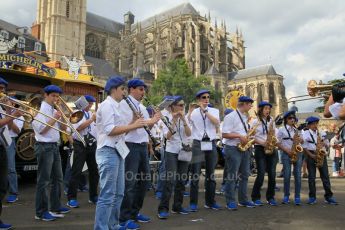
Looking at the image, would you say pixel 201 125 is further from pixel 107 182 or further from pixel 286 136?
pixel 107 182

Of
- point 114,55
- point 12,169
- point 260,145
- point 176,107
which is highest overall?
point 114,55

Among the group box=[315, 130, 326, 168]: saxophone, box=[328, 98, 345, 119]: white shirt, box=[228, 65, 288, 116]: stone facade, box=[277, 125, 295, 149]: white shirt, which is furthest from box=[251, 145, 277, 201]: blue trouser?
box=[228, 65, 288, 116]: stone facade

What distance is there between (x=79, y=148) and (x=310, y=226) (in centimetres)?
366

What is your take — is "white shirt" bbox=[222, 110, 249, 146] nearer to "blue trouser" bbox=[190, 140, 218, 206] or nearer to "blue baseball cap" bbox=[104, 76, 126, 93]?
"blue trouser" bbox=[190, 140, 218, 206]

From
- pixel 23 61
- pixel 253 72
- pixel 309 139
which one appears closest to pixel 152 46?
pixel 253 72

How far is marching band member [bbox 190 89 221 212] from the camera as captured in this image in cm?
554

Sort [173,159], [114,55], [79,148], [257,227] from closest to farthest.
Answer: [257,227], [173,159], [79,148], [114,55]

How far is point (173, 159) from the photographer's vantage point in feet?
17.0

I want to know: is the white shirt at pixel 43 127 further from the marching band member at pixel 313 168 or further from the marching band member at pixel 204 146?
the marching band member at pixel 313 168

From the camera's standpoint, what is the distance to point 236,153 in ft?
19.0

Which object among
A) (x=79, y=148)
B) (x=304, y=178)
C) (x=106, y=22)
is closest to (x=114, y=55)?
(x=106, y=22)

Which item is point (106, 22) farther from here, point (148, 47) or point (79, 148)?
point (79, 148)

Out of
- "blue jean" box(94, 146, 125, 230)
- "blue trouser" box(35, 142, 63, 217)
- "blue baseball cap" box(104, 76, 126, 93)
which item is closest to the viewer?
"blue jean" box(94, 146, 125, 230)

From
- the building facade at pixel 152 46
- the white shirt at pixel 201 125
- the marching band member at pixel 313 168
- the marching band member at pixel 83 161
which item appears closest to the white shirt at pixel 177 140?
the white shirt at pixel 201 125
